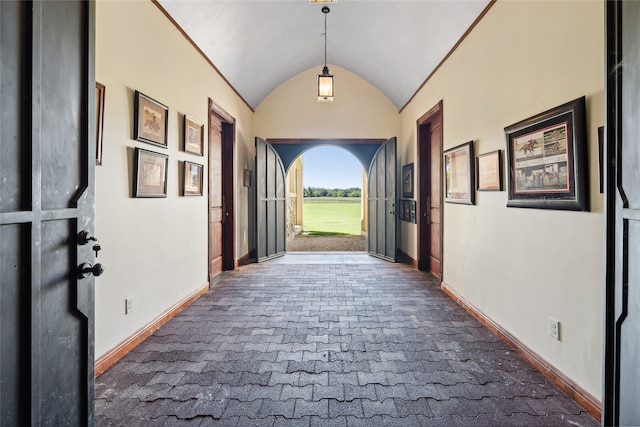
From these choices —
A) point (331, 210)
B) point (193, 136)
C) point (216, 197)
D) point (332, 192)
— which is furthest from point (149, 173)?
point (332, 192)

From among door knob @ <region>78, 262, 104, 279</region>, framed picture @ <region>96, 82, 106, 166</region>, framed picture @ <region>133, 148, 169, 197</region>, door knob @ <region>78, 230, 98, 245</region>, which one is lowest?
door knob @ <region>78, 262, 104, 279</region>

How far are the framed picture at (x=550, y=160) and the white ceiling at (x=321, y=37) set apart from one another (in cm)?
150

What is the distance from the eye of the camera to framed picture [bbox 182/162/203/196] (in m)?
3.55

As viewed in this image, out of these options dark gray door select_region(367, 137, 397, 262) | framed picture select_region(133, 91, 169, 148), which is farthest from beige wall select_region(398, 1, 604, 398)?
framed picture select_region(133, 91, 169, 148)

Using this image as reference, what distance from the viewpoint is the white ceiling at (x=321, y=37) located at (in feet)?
11.3

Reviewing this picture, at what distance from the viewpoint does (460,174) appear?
12.1 feet

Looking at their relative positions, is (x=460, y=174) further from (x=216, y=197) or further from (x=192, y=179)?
(x=216, y=197)

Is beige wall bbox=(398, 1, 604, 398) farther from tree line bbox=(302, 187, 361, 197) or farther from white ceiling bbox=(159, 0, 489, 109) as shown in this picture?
tree line bbox=(302, 187, 361, 197)

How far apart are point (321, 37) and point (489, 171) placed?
3.67m

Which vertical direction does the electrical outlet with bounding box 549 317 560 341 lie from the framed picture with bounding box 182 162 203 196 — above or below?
below

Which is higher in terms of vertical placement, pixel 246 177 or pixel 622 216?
pixel 246 177

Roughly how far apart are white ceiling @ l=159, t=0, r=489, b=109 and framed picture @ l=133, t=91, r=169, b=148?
95 cm

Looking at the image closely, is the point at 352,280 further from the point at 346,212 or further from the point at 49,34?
the point at 346,212

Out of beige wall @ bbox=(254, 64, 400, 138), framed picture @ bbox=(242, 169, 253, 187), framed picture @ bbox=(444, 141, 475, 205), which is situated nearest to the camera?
framed picture @ bbox=(444, 141, 475, 205)
